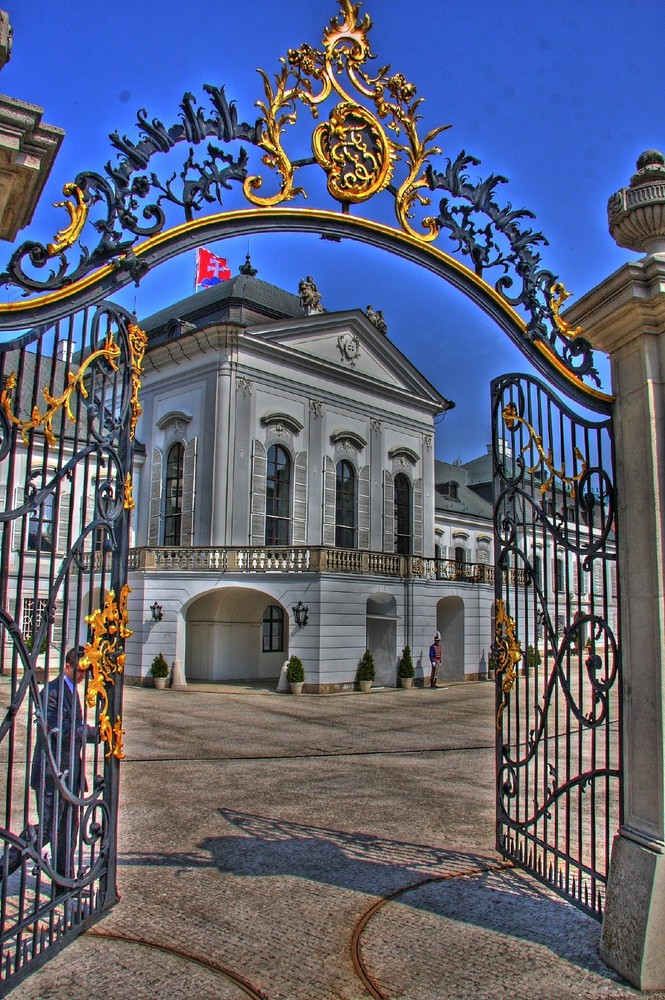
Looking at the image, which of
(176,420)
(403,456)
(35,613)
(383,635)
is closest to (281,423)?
(176,420)

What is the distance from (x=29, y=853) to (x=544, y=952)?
2474 millimetres

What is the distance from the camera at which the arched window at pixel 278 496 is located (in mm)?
21812

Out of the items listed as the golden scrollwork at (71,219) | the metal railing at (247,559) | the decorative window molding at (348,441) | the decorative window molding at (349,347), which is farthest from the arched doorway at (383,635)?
the golden scrollwork at (71,219)

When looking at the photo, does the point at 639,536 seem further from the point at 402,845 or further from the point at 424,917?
the point at 402,845

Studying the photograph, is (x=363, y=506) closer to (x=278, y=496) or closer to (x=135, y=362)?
(x=278, y=496)

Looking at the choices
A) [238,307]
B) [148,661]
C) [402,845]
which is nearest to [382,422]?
[238,307]

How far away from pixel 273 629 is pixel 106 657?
1927 centimetres

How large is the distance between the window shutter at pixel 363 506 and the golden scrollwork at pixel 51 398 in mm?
19597

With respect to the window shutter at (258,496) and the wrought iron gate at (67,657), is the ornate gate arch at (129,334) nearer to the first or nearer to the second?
the wrought iron gate at (67,657)

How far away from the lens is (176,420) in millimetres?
22062

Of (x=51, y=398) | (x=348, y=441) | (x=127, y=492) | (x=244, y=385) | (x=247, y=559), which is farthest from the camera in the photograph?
(x=348, y=441)

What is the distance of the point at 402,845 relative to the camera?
5.55 m

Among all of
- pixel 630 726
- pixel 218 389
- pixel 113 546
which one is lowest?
pixel 630 726

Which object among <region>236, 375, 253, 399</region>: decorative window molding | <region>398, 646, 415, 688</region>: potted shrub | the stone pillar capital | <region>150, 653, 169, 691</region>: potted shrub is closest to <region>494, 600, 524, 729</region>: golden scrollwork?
the stone pillar capital
